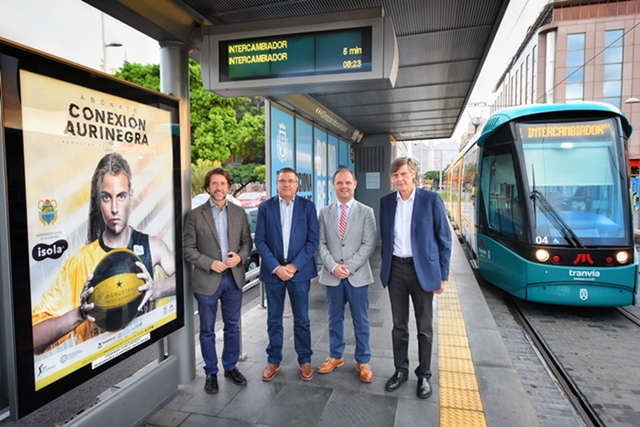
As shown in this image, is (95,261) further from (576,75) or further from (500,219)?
(576,75)

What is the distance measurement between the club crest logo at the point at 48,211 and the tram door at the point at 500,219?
5.84 metres

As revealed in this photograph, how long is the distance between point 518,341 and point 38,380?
205 inches

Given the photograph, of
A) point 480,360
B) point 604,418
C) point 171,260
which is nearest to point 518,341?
point 480,360

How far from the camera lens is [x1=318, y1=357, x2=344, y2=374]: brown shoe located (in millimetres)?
3921

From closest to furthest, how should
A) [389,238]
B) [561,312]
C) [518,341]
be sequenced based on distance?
[389,238] → [518,341] → [561,312]

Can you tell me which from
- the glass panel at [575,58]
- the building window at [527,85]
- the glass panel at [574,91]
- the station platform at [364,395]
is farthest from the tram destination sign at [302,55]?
the building window at [527,85]

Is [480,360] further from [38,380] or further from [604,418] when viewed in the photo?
[38,380]

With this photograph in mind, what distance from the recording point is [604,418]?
348 centimetres

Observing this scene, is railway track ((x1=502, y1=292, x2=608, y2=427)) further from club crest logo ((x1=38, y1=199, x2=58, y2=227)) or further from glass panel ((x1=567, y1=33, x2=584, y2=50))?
glass panel ((x1=567, y1=33, x2=584, y2=50))

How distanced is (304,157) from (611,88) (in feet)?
138

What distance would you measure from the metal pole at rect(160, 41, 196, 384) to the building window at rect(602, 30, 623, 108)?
146 feet

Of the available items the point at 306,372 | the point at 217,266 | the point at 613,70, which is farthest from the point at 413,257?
the point at 613,70

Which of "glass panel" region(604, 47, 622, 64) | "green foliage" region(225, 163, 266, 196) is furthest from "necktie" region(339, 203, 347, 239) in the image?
"glass panel" region(604, 47, 622, 64)

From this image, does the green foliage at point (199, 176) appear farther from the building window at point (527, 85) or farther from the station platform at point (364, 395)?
the building window at point (527, 85)
